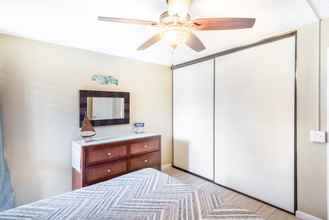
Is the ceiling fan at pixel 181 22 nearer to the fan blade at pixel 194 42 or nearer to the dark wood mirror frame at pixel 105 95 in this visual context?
the fan blade at pixel 194 42

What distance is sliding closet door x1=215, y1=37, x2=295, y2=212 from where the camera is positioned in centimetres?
226

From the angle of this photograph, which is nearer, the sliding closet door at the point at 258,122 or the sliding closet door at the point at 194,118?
the sliding closet door at the point at 258,122

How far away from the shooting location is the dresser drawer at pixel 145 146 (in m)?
2.87

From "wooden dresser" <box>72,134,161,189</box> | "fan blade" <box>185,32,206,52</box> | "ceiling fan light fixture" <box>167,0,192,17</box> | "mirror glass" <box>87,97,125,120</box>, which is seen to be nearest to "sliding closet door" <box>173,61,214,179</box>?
"wooden dresser" <box>72,134,161,189</box>

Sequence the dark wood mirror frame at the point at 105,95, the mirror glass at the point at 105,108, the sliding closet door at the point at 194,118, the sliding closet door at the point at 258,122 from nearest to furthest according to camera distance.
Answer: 1. the sliding closet door at the point at 258,122
2. the dark wood mirror frame at the point at 105,95
3. the mirror glass at the point at 105,108
4. the sliding closet door at the point at 194,118

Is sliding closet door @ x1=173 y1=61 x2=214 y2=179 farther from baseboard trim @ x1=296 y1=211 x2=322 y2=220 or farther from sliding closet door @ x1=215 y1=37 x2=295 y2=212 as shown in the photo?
baseboard trim @ x1=296 y1=211 x2=322 y2=220

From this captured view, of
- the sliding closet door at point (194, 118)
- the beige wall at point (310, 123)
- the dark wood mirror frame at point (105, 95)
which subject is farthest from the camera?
the sliding closet door at point (194, 118)

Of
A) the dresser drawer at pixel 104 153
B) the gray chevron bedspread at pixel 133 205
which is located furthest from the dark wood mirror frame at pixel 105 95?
the gray chevron bedspread at pixel 133 205

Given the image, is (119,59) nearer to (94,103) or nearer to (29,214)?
(94,103)

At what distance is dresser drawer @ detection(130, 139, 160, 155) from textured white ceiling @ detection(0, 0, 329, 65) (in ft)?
5.09

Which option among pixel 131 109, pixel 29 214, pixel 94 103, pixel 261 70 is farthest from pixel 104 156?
pixel 261 70

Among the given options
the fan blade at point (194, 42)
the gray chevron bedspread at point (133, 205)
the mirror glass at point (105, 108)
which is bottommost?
the gray chevron bedspread at point (133, 205)

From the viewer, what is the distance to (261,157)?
251 cm

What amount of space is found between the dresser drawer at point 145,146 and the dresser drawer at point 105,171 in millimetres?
231
